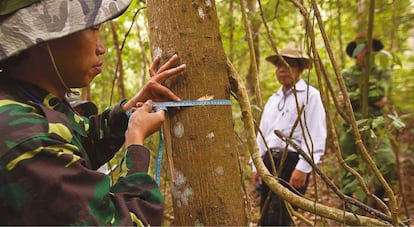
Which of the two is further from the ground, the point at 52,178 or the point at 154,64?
the point at 154,64

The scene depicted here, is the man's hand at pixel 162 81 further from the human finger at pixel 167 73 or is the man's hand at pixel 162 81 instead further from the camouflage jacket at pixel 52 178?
the camouflage jacket at pixel 52 178

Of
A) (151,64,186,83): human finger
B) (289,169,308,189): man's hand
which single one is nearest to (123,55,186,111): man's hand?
(151,64,186,83): human finger

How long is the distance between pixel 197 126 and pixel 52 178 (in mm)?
586

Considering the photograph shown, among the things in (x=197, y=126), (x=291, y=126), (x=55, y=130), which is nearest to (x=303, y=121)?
(x=291, y=126)

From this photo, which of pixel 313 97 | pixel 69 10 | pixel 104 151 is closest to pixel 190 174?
pixel 104 151

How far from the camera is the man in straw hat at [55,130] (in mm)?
933

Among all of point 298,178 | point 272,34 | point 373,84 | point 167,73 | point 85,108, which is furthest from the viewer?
point 272,34

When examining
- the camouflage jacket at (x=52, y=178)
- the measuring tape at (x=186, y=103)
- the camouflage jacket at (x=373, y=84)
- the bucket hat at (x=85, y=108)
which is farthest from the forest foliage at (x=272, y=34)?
the camouflage jacket at (x=52, y=178)

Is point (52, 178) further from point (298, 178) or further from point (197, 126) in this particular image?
point (298, 178)

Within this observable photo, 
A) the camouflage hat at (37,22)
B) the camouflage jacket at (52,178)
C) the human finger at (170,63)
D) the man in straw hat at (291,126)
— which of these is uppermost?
the camouflage hat at (37,22)

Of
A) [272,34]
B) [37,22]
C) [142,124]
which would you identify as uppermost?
[272,34]

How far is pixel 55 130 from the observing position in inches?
40.2

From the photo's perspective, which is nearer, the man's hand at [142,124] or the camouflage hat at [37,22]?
the camouflage hat at [37,22]

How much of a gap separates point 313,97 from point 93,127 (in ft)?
7.21
